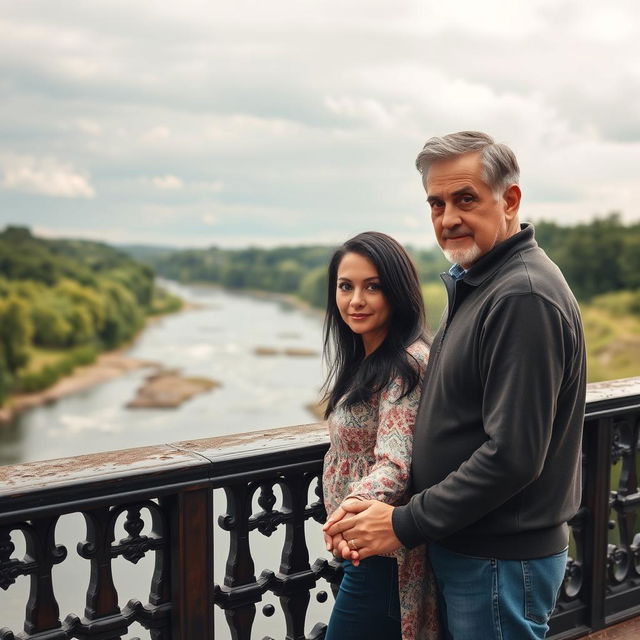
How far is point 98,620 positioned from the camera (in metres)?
1.78

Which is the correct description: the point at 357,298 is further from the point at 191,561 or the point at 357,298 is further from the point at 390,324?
the point at 191,561

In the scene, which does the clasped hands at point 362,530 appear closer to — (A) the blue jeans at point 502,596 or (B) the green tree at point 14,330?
(A) the blue jeans at point 502,596

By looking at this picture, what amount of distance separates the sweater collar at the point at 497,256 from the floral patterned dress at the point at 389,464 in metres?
0.27

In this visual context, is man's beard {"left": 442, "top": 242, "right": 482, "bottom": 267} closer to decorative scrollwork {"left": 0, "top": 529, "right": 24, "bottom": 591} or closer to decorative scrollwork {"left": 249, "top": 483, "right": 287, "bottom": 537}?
decorative scrollwork {"left": 249, "top": 483, "right": 287, "bottom": 537}

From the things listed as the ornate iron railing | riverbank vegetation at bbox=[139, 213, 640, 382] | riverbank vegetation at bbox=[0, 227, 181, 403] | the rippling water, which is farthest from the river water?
the ornate iron railing

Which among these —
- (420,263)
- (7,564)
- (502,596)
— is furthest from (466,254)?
(420,263)

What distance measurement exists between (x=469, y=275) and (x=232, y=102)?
373 feet

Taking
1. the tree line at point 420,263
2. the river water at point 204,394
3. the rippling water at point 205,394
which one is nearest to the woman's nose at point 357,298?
the river water at point 204,394

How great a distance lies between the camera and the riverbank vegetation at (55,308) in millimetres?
58031

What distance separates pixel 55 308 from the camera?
200 feet

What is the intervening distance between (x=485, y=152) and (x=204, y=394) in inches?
3136

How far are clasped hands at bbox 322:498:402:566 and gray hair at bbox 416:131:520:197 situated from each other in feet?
2.27

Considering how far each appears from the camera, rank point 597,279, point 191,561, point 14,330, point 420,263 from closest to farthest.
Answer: point 191,561
point 14,330
point 597,279
point 420,263

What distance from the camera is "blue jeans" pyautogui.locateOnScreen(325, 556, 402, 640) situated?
1827mm
